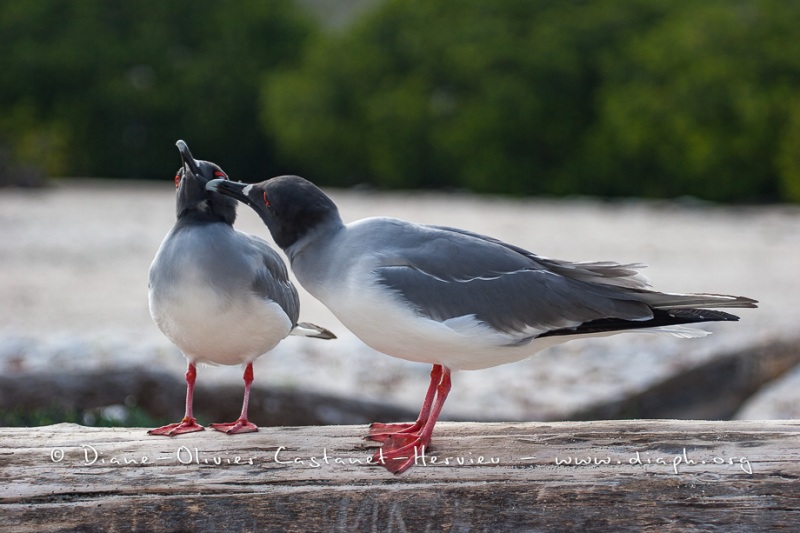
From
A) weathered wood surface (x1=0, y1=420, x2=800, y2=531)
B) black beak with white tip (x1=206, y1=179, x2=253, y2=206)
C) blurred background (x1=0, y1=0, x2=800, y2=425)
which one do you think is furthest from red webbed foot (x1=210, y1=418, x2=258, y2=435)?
blurred background (x1=0, y1=0, x2=800, y2=425)

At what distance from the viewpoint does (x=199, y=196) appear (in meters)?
3.54

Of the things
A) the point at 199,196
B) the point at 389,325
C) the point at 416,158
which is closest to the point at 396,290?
the point at 389,325

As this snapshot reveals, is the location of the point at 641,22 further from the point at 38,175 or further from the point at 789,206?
the point at 38,175

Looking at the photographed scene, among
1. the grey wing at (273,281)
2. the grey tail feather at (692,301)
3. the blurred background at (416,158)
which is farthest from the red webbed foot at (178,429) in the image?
the blurred background at (416,158)

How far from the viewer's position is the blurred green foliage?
24.5 meters

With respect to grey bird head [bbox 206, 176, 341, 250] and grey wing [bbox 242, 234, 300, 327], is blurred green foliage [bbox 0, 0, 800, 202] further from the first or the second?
grey bird head [bbox 206, 176, 341, 250]

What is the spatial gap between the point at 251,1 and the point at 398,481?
32323mm

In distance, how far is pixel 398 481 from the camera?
325 centimetres

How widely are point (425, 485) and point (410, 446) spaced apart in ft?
0.62

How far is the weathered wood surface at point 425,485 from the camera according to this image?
10.3ft

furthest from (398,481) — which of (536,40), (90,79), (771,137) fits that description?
(90,79)

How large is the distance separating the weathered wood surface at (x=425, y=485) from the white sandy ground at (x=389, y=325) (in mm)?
3196

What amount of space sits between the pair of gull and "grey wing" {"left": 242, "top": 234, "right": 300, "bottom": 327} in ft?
0.03

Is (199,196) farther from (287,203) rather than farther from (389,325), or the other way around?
(389,325)
